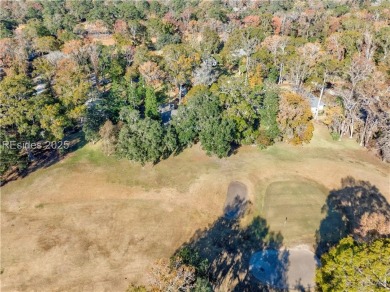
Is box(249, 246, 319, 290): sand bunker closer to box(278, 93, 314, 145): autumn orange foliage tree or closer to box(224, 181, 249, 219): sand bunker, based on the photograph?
box(224, 181, 249, 219): sand bunker

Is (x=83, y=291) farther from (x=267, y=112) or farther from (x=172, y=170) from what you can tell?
(x=267, y=112)

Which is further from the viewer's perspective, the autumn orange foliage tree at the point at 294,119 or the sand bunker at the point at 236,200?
the autumn orange foliage tree at the point at 294,119

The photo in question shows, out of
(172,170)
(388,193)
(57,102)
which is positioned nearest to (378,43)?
(388,193)

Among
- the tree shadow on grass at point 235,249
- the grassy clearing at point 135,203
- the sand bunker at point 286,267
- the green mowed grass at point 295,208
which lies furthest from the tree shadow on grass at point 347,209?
the tree shadow on grass at point 235,249

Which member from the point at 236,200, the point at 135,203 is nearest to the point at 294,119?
the point at 236,200

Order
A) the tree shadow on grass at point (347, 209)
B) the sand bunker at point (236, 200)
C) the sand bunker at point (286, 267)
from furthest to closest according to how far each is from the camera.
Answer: the sand bunker at point (236, 200) < the tree shadow on grass at point (347, 209) < the sand bunker at point (286, 267)

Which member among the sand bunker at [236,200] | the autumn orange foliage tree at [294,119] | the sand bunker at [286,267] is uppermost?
the autumn orange foliage tree at [294,119]

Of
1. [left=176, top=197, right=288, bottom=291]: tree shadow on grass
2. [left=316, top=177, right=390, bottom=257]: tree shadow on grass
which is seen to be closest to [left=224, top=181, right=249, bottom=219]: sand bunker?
[left=176, top=197, right=288, bottom=291]: tree shadow on grass

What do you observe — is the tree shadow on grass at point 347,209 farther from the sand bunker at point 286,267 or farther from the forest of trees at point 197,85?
the forest of trees at point 197,85
